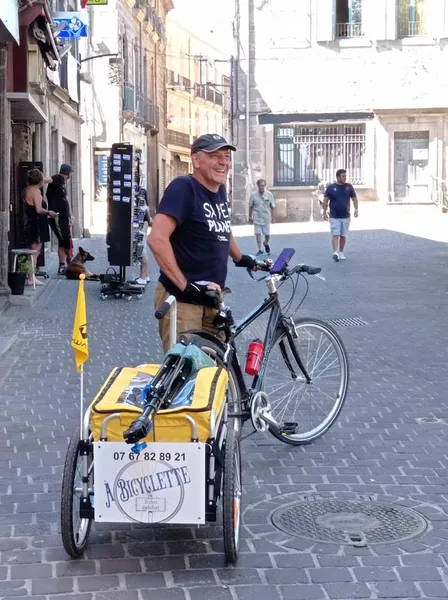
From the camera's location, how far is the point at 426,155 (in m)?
30.9

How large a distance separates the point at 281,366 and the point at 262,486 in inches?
37.0

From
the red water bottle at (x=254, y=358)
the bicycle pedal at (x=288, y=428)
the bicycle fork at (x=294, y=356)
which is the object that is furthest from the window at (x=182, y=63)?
the red water bottle at (x=254, y=358)

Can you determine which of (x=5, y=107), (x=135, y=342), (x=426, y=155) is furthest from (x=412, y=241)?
(x=135, y=342)

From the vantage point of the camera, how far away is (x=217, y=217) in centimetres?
535

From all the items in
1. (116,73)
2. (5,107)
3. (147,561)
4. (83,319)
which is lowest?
(147,561)

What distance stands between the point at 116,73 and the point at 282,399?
2801 cm

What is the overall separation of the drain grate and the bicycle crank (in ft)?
18.7

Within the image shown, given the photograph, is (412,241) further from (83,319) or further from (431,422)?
(83,319)

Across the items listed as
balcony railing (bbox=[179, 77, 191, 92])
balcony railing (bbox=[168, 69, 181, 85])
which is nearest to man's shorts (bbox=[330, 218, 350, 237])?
balcony railing (bbox=[168, 69, 181, 85])

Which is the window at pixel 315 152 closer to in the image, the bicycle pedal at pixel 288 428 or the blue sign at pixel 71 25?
the blue sign at pixel 71 25

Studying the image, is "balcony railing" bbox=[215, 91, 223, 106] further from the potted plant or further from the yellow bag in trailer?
the yellow bag in trailer

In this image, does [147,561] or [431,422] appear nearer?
[147,561]

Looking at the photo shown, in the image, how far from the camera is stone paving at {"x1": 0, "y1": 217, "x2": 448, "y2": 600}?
13.0 feet

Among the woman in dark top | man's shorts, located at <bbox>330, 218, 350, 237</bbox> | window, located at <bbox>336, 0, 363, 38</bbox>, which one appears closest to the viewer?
the woman in dark top
